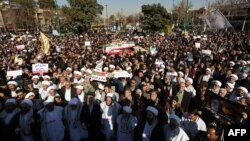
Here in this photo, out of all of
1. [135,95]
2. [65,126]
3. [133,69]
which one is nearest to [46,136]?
[65,126]

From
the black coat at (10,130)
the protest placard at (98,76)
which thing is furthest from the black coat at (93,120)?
the protest placard at (98,76)

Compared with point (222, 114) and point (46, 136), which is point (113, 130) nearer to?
point (46, 136)

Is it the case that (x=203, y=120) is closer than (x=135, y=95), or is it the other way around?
(x=203, y=120)

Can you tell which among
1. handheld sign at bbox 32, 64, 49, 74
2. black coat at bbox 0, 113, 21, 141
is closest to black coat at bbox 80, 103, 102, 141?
black coat at bbox 0, 113, 21, 141

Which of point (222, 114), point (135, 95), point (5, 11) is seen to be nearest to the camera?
point (222, 114)

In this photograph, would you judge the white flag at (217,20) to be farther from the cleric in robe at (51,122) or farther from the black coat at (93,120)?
the cleric in robe at (51,122)

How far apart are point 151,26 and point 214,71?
1193 inches

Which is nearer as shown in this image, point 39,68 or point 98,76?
point 98,76

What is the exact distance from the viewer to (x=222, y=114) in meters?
6.12

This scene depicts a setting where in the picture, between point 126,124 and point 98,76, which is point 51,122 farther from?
point 98,76

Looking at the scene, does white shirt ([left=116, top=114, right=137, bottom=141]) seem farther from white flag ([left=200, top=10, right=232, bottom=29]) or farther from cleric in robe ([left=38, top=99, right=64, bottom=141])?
white flag ([left=200, top=10, right=232, bottom=29])

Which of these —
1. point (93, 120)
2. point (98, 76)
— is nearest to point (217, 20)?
point (98, 76)

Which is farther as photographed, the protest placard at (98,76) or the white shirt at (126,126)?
the protest placard at (98,76)

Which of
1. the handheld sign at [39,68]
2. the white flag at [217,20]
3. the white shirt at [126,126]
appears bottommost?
the white shirt at [126,126]
